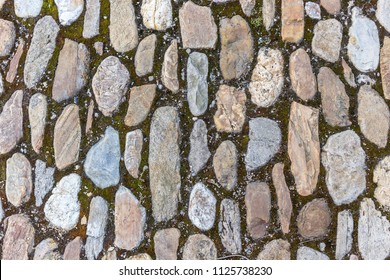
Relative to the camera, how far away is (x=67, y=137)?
194cm

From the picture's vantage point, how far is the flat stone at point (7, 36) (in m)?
2.06

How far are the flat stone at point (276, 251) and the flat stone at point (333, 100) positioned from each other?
0.54 m

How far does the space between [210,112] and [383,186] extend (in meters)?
0.78

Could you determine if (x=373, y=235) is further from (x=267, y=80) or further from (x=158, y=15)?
(x=158, y=15)

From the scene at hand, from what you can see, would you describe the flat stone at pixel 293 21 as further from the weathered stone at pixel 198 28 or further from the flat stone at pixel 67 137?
the flat stone at pixel 67 137

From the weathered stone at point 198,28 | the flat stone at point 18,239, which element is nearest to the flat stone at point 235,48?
the weathered stone at point 198,28

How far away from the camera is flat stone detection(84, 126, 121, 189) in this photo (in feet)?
6.23


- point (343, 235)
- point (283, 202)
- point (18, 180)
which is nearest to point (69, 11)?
point (18, 180)

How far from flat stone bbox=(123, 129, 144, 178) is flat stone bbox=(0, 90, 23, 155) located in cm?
51

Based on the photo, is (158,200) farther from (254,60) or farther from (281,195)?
(254,60)

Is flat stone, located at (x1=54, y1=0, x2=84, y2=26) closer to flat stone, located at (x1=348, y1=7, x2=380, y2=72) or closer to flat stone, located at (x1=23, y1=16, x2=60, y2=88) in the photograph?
flat stone, located at (x1=23, y1=16, x2=60, y2=88)

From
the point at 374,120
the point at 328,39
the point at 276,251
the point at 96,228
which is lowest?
the point at 276,251

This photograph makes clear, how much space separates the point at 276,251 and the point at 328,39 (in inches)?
36.0

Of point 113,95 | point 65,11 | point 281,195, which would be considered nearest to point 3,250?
point 113,95
